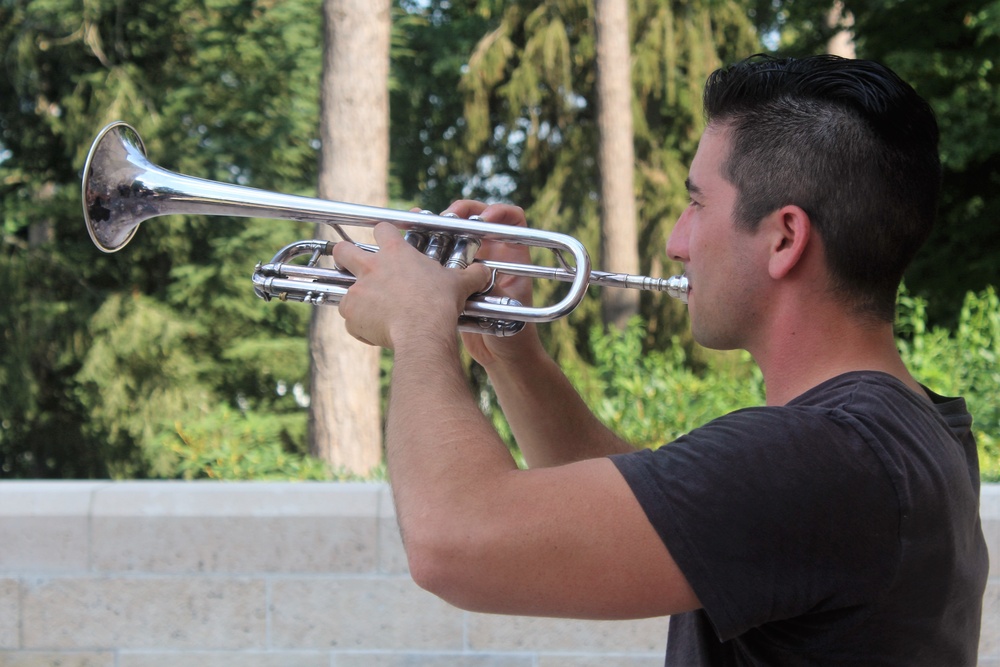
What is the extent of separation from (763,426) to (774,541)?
128mm

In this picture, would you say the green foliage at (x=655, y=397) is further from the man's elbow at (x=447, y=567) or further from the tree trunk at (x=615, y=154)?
the tree trunk at (x=615, y=154)

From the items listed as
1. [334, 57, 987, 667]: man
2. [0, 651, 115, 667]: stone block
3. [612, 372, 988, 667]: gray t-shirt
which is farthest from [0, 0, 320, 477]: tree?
[612, 372, 988, 667]: gray t-shirt

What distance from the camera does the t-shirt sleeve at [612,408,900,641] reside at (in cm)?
117

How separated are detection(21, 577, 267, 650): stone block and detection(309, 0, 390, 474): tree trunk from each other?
3333mm

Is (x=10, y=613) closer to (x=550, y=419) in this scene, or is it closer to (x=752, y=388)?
(x=550, y=419)

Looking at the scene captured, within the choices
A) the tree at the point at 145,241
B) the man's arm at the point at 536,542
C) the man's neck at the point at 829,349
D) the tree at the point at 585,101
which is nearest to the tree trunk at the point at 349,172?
the tree at the point at 145,241

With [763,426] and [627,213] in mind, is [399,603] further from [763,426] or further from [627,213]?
[627,213]

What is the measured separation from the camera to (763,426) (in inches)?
47.7

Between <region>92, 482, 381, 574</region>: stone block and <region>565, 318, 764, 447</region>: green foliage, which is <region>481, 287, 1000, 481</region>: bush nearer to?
<region>565, 318, 764, 447</region>: green foliage

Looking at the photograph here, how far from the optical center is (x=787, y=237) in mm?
1404

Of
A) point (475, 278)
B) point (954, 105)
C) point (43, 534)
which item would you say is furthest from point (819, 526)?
point (954, 105)

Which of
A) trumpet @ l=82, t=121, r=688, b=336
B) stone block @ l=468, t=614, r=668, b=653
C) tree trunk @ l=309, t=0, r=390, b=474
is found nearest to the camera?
trumpet @ l=82, t=121, r=688, b=336

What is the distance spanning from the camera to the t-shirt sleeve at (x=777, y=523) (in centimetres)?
117

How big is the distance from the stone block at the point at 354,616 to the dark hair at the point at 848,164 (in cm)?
215
